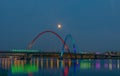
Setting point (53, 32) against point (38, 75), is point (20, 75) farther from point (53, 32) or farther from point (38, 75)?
point (53, 32)

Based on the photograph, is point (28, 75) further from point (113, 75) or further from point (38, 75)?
point (113, 75)

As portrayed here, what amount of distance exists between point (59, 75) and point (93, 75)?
8287 millimetres

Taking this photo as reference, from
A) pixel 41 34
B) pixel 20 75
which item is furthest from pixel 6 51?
pixel 20 75

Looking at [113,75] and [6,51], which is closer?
[113,75]

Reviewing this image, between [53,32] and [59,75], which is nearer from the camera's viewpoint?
A: [59,75]

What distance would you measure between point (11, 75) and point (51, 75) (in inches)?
391

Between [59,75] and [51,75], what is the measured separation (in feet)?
6.77

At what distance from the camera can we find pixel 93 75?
3526 inches

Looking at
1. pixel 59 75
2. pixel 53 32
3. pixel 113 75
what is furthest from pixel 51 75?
pixel 53 32

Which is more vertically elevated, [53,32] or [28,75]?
[53,32]

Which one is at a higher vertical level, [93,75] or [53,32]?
[53,32]

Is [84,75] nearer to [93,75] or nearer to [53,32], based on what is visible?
[93,75]

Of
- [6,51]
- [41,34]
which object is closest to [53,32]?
[41,34]

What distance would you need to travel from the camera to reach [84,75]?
298 ft
